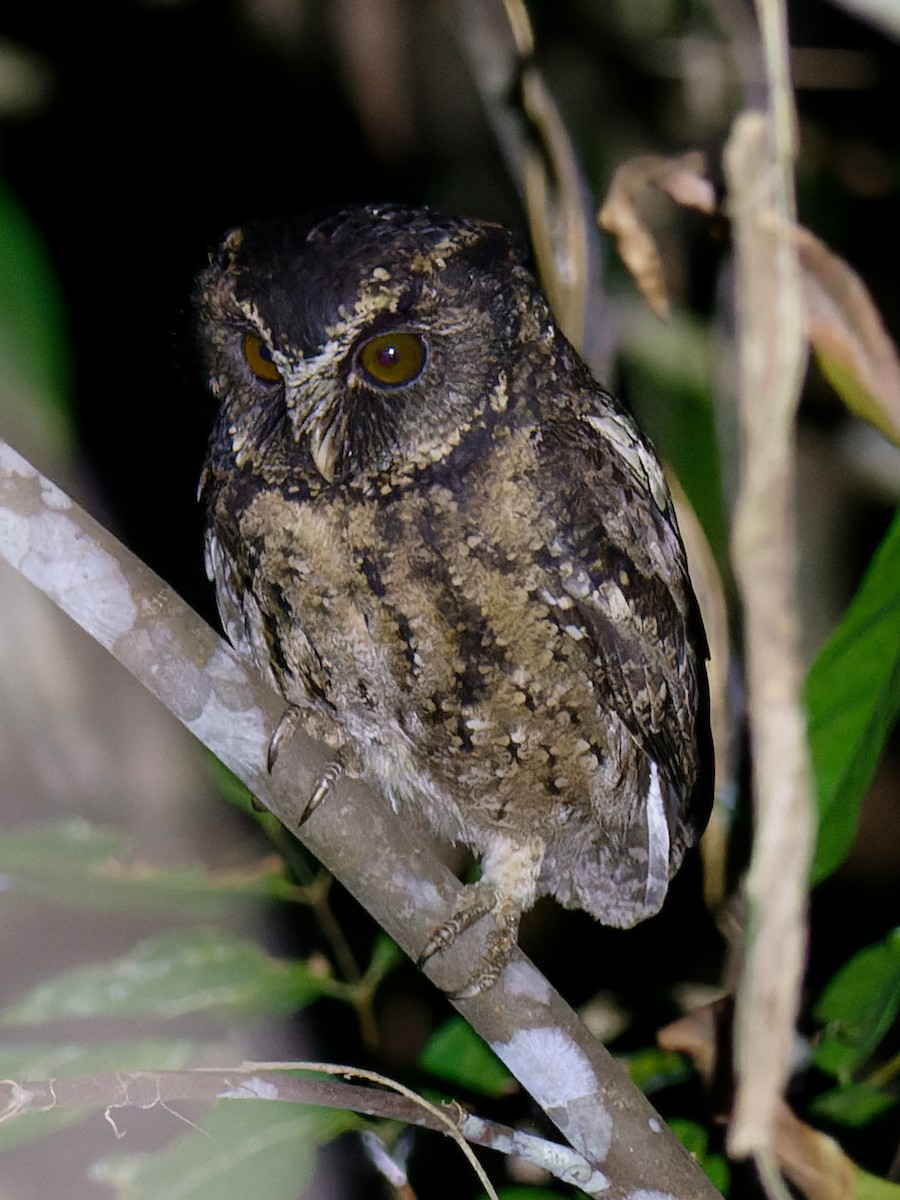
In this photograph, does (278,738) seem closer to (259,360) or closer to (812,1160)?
(259,360)

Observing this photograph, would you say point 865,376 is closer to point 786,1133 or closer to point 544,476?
point 544,476

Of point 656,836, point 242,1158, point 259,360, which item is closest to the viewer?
point 242,1158

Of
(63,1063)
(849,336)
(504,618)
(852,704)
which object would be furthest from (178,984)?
(849,336)

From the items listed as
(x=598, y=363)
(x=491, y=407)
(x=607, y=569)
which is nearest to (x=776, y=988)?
(x=607, y=569)

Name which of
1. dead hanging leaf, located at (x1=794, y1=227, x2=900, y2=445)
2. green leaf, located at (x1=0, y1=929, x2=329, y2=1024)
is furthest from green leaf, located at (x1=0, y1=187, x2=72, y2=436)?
dead hanging leaf, located at (x1=794, y1=227, x2=900, y2=445)

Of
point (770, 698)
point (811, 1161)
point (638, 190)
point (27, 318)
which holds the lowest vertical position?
point (811, 1161)

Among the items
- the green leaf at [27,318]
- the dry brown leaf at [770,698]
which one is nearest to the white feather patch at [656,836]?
the dry brown leaf at [770,698]

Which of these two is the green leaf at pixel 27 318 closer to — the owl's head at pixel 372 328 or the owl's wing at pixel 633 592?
the owl's head at pixel 372 328

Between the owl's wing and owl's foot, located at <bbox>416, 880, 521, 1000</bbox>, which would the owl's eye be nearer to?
the owl's wing
